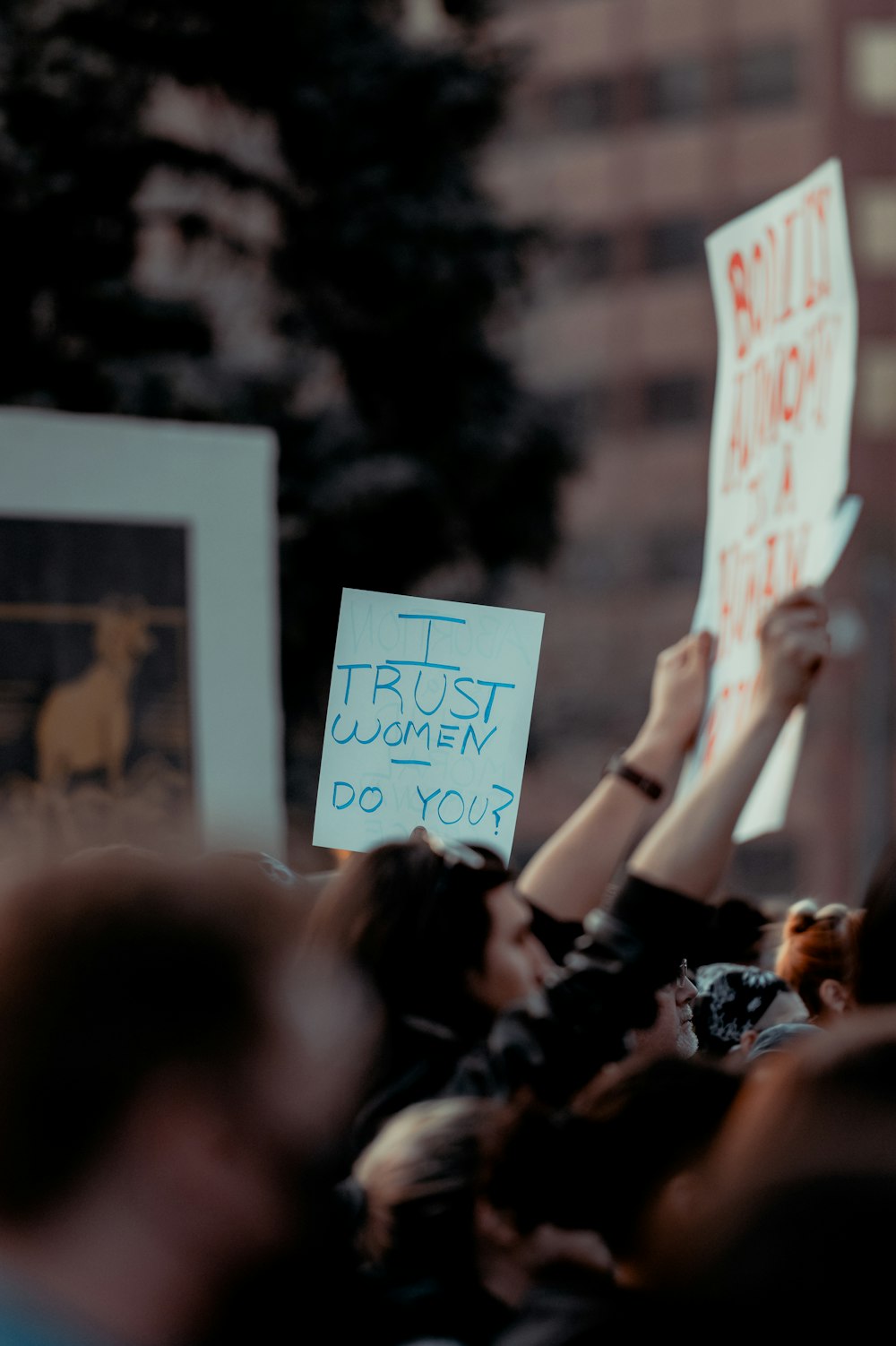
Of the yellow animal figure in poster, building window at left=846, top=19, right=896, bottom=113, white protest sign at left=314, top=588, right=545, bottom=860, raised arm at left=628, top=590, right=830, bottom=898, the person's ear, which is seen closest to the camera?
raised arm at left=628, top=590, right=830, bottom=898

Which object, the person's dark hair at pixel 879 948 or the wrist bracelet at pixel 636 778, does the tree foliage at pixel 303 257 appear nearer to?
the wrist bracelet at pixel 636 778

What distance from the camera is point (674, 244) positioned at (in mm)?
38000

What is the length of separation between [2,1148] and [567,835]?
104cm

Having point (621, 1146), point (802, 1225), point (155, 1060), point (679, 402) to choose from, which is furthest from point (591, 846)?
point (679, 402)

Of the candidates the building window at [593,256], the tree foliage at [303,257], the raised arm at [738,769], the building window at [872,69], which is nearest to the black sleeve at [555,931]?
the raised arm at [738,769]

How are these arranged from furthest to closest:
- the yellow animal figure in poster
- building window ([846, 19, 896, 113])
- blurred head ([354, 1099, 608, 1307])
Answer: building window ([846, 19, 896, 113]) → the yellow animal figure in poster → blurred head ([354, 1099, 608, 1307])

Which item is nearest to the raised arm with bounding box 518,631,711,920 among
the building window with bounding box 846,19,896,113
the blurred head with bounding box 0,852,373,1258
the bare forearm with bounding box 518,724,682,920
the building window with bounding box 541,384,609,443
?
the bare forearm with bounding box 518,724,682,920

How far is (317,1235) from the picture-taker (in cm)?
129

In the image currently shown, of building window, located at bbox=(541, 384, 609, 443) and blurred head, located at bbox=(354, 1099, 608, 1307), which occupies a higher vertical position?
building window, located at bbox=(541, 384, 609, 443)

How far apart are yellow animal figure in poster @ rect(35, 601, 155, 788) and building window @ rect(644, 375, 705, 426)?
31.7 m

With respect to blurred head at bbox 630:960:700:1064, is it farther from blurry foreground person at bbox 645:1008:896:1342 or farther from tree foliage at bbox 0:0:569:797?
tree foliage at bbox 0:0:569:797

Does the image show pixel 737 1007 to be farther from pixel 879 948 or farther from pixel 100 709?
pixel 100 709

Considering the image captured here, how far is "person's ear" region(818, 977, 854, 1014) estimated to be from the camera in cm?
277

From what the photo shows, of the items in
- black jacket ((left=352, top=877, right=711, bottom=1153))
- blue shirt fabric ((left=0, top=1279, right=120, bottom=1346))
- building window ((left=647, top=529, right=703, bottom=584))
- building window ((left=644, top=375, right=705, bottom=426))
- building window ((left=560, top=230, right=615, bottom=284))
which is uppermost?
building window ((left=560, top=230, right=615, bottom=284))
